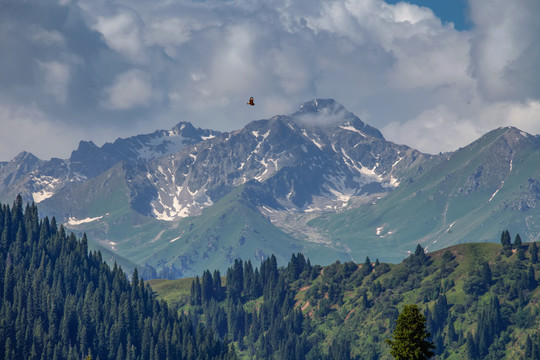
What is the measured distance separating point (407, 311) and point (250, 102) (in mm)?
44183

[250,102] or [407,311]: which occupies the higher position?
[250,102]

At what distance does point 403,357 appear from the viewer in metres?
142

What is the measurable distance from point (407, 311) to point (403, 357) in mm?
7105

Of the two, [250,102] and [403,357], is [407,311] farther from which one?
[250,102]

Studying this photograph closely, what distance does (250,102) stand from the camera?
158125mm

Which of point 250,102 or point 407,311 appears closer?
point 407,311

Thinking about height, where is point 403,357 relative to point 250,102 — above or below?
below

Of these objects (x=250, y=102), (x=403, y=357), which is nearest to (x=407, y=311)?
(x=403, y=357)

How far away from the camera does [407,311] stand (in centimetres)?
14112

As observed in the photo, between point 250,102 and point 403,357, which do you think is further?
point 250,102

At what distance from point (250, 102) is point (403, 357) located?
49211 mm
